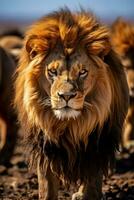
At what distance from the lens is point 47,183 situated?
4492 mm

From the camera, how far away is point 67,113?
13.3 feet

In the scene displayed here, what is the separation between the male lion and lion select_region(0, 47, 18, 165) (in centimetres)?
189

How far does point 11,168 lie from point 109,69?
7.05 feet

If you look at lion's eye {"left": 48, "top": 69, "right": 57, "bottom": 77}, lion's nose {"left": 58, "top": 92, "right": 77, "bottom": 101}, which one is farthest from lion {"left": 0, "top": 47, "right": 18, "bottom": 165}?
lion's nose {"left": 58, "top": 92, "right": 77, "bottom": 101}

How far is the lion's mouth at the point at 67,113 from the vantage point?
4.03 m

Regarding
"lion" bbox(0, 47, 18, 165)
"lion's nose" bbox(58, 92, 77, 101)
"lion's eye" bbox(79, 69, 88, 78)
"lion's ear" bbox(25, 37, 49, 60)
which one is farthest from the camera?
"lion" bbox(0, 47, 18, 165)

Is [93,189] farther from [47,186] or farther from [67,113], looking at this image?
[67,113]

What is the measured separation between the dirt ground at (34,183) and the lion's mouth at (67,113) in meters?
0.86

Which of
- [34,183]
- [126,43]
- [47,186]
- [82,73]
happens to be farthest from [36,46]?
[126,43]

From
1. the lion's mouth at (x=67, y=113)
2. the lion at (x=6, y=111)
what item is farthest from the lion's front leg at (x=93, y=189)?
the lion at (x=6, y=111)

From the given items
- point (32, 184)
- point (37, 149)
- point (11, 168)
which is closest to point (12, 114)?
point (11, 168)

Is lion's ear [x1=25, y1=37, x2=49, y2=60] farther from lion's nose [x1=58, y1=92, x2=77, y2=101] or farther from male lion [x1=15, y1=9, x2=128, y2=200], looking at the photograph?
lion's nose [x1=58, y1=92, x2=77, y2=101]

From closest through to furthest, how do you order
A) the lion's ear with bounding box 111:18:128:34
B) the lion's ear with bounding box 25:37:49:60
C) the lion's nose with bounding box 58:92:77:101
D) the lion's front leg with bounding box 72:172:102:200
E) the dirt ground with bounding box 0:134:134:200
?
1. the lion's nose with bounding box 58:92:77:101
2. the lion's ear with bounding box 25:37:49:60
3. the lion's front leg with bounding box 72:172:102:200
4. the dirt ground with bounding box 0:134:134:200
5. the lion's ear with bounding box 111:18:128:34

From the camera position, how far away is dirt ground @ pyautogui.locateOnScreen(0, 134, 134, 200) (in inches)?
201
